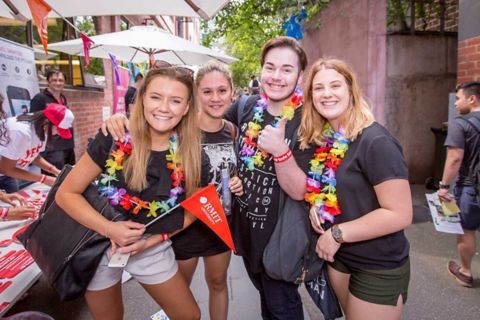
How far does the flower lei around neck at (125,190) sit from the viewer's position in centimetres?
182

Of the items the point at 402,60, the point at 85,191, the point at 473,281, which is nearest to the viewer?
the point at 85,191

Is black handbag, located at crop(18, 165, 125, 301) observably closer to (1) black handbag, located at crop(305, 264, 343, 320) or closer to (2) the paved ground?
(1) black handbag, located at crop(305, 264, 343, 320)

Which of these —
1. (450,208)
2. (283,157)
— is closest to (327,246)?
(283,157)

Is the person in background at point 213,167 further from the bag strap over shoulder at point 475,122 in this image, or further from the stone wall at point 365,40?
the stone wall at point 365,40

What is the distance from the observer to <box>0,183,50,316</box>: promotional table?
7.67ft

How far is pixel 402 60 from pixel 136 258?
623 centimetres

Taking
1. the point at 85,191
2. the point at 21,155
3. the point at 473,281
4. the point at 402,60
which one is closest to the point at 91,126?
the point at 21,155

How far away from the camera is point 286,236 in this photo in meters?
1.91

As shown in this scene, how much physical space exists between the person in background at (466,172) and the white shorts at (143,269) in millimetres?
2669

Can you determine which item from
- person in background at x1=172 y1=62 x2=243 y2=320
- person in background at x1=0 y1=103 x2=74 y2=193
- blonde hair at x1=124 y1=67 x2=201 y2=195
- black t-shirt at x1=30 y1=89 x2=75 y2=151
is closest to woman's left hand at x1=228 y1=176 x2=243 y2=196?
person in background at x1=172 y1=62 x2=243 y2=320

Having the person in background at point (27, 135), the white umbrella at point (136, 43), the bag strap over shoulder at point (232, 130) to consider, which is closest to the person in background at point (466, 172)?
the bag strap over shoulder at point (232, 130)

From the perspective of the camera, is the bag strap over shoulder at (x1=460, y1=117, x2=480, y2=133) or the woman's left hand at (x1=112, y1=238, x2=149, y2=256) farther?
the bag strap over shoulder at (x1=460, y1=117, x2=480, y2=133)

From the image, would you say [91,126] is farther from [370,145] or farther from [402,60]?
[370,145]

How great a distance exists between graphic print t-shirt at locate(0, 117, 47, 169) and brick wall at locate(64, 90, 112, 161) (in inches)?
183
